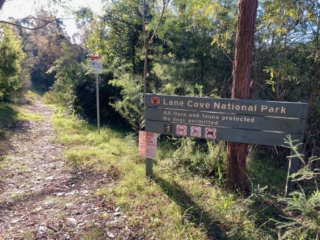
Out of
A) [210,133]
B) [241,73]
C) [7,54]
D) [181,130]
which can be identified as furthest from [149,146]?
[7,54]

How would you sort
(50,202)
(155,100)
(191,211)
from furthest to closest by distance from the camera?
(155,100)
(50,202)
(191,211)

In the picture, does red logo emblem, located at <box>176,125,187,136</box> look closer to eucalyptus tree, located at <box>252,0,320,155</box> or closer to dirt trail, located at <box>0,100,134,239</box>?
dirt trail, located at <box>0,100,134,239</box>

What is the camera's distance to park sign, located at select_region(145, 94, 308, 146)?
3.12 meters

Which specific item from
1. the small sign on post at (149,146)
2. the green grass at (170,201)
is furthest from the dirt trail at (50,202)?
the small sign on post at (149,146)

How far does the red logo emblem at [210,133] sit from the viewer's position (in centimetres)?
345

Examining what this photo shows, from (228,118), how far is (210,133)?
325 mm

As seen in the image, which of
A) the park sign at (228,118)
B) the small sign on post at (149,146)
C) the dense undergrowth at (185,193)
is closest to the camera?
the dense undergrowth at (185,193)

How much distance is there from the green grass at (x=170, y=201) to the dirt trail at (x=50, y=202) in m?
0.16

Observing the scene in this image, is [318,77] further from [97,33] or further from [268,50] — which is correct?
[97,33]

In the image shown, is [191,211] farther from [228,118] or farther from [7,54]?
[7,54]

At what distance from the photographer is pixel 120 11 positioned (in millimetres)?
8383

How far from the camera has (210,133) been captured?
11.4 ft

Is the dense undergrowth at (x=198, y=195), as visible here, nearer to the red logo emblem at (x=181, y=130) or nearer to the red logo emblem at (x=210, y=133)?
the red logo emblem at (x=210, y=133)

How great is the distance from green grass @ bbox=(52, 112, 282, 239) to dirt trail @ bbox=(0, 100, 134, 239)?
16 centimetres
